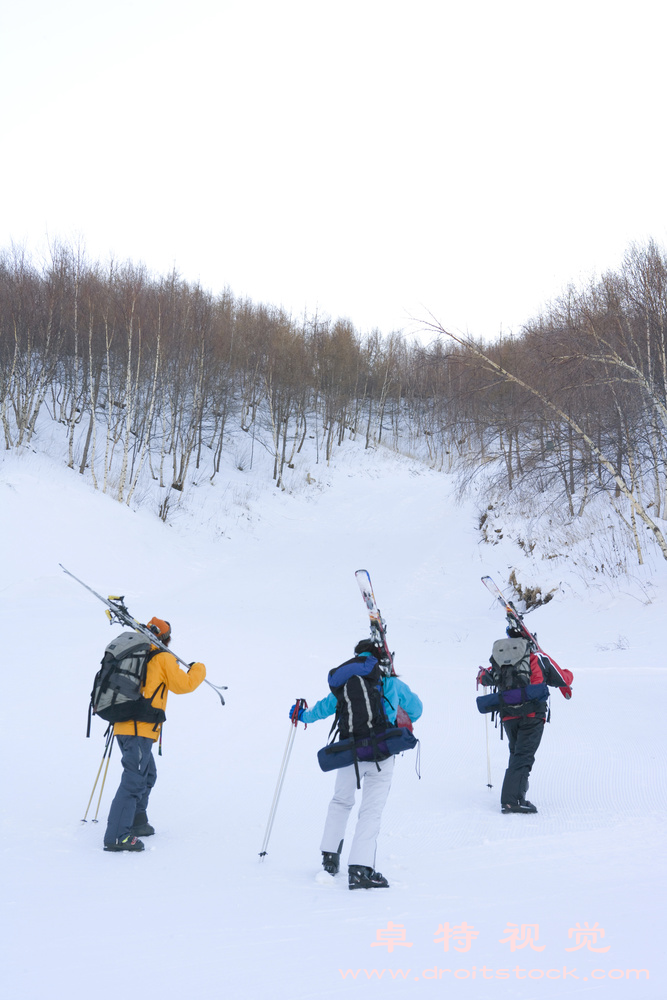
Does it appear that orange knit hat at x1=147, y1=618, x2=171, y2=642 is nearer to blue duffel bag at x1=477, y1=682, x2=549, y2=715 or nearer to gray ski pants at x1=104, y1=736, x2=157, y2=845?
gray ski pants at x1=104, y1=736, x2=157, y2=845

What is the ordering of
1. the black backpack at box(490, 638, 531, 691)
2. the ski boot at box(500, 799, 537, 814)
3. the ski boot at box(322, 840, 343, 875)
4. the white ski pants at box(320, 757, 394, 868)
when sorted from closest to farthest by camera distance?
the white ski pants at box(320, 757, 394, 868) → the ski boot at box(322, 840, 343, 875) → the ski boot at box(500, 799, 537, 814) → the black backpack at box(490, 638, 531, 691)

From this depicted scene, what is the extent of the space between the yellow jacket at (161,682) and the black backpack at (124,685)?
1.2 inches

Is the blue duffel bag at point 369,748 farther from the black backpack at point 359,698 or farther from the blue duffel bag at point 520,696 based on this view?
the blue duffel bag at point 520,696

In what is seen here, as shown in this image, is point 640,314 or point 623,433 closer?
point 640,314

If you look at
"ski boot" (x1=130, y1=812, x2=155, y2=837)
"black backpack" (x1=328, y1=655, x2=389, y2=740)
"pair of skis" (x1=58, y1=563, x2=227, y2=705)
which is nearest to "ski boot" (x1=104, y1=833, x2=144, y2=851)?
"ski boot" (x1=130, y1=812, x2=155, y2=837)

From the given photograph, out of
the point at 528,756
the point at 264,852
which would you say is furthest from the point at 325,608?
the point at 264,852

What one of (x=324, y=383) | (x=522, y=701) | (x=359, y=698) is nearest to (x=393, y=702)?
(x=359, y=698)

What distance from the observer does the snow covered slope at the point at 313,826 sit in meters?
2.69

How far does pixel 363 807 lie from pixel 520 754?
6.90 feet

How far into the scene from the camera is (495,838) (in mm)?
4715

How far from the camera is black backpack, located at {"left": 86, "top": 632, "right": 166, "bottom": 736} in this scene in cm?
446

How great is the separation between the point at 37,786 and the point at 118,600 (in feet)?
5.82

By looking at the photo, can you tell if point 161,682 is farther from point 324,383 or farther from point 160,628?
point 324,383

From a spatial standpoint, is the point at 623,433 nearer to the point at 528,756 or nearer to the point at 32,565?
the point at 528,756
